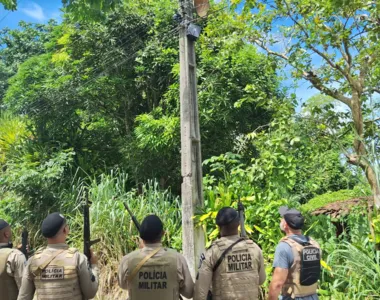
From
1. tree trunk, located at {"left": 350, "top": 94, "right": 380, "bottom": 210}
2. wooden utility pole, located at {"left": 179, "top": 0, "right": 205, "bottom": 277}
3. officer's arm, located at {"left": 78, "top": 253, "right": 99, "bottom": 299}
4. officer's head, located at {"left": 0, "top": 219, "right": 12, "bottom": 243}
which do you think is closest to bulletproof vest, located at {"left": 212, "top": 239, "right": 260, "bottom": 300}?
officer's arm, located at {"left": 78, "top": 253, "right": 99, "bottom": 299}

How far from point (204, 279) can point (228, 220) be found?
1.60 ft

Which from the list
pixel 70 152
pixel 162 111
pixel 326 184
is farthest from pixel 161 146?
pixel 326 184

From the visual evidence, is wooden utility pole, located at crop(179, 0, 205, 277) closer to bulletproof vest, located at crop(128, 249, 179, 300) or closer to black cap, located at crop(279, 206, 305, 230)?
black cap, located at crop(279, 206, 305, 230)

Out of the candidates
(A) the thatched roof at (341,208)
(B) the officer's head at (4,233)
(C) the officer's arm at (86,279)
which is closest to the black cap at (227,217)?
(C) the officer's arm at (86,279)

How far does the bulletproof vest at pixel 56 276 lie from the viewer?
10.2 feet

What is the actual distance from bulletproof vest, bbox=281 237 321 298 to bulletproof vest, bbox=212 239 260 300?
1.13 ft

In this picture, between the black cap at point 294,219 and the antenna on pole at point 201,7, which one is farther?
the antenna on pole at point 201,7

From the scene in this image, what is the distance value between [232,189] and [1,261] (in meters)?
3.84

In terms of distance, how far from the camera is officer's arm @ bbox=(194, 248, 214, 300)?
3150 mm

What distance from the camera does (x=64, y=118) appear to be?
37.9 feet

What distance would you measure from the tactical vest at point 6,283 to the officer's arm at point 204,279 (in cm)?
170

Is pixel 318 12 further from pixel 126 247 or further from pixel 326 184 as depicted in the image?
pixel 326 184

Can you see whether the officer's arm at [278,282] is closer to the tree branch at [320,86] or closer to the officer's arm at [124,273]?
the officer's arm at [124,273]

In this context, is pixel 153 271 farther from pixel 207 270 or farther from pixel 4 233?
pixel 4 233
